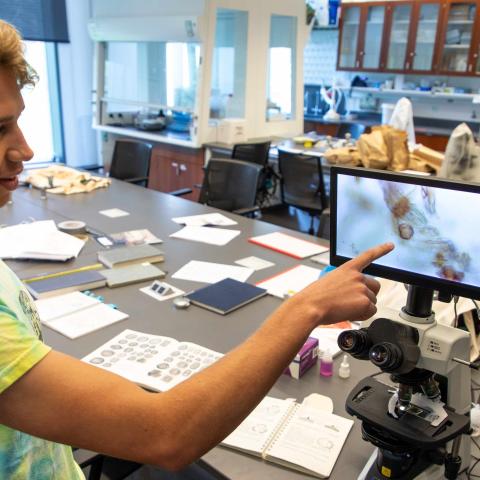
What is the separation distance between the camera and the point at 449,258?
3.04 ft

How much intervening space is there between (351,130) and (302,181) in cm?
262

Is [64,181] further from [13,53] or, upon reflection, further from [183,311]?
[13,53]

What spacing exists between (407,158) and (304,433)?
281cm

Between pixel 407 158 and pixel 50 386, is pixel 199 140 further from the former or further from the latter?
pixel 50 386

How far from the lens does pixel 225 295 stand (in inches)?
71.5

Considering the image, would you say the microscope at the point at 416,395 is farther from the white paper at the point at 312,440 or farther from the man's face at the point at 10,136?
the man's face at the point at 10,136

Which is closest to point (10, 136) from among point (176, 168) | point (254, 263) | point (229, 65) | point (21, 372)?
point (21, 372)

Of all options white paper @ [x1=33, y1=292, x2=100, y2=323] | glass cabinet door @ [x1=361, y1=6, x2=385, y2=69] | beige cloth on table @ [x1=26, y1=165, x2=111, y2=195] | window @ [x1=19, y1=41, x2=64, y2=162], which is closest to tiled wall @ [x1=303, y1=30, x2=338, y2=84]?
glass cabinet door @ [x1=361, y1=6, x2=385, y2=69]

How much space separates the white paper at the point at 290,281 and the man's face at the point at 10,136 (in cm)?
124

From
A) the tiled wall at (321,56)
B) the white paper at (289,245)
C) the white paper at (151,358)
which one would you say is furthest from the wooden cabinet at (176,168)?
the white paper at (151,358)

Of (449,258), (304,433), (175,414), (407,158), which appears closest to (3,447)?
(175,414)

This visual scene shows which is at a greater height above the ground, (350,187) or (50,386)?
(350,187)

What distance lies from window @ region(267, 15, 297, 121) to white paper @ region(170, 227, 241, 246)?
317 centimetres

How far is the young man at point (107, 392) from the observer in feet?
1.94
